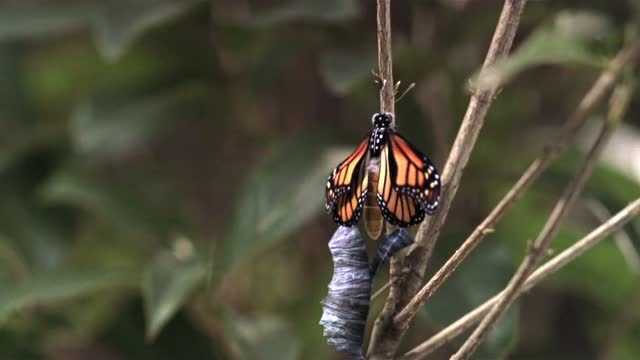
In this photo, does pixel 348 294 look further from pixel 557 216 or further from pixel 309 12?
pixel 309 12

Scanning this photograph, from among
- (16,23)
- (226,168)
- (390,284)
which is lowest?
(390,284)

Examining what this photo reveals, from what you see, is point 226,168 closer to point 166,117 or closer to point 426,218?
point 166,117

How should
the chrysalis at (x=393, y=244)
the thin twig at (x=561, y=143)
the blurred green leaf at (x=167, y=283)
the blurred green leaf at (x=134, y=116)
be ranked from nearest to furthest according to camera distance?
the thin twig at (x=561, y=143) → the chrysalis at (x=393, y=244) → the blurred green leaf at (x=167, y=283) → the blurred green leaf at (x=134, y=116)

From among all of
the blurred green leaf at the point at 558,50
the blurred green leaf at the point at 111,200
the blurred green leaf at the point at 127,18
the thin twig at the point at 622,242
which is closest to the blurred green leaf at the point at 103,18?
the blurred green leaf at the point at 127,18

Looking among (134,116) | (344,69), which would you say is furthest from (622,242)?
(134,116)

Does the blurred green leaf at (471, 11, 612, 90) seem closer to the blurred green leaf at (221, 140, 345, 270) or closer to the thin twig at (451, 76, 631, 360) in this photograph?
the thin twig at (451, 76, 631, 360)

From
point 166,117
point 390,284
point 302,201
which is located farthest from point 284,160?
point 390,284

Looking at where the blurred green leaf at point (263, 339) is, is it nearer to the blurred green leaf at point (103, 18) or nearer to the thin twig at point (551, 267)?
the blurred green leaf at point (103, 18)

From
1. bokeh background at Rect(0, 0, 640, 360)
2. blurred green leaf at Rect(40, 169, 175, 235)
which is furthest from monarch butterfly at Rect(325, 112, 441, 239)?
blurred green leaf at Rect(40, 169, 175, 235)
